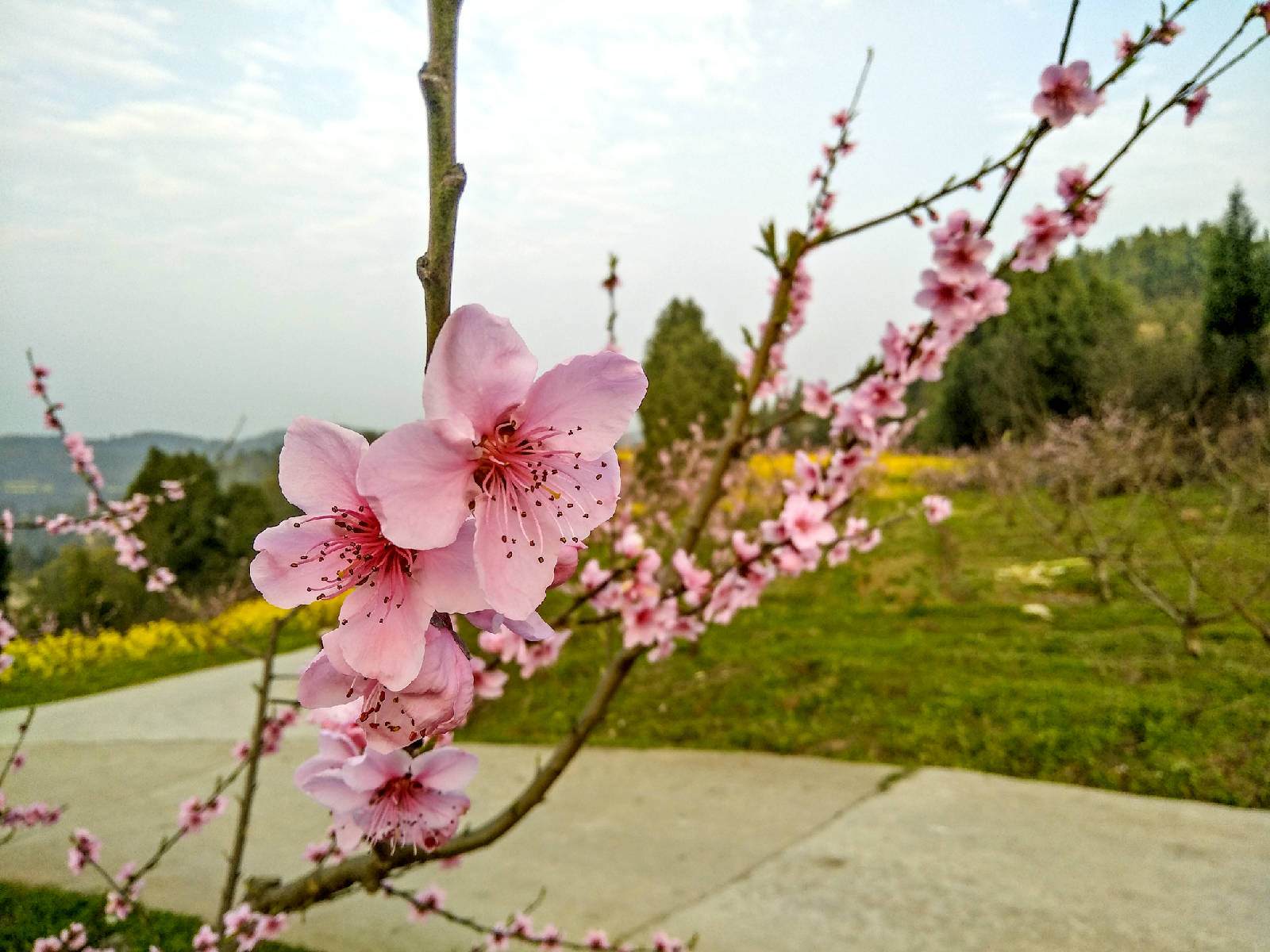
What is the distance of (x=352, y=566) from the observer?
503mm

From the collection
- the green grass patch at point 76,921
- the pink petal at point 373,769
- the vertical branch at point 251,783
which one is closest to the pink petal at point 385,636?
the pink petal at point 373,769

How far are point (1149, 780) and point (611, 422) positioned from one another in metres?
4.10

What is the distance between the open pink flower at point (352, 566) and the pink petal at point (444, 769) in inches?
12.8

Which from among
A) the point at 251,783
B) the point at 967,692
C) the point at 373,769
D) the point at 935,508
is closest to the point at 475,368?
the point at 373,769

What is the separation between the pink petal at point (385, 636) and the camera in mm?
452

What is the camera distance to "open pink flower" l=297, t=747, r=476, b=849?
2.49ft

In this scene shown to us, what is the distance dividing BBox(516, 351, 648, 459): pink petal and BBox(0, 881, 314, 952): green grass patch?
9.92 feet

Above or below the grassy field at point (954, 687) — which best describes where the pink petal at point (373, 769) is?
above

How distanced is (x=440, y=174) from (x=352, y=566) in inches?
9.9

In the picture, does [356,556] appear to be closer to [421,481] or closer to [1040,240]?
[421,481]

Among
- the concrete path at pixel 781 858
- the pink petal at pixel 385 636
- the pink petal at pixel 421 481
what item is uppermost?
the pink petal at pixel 421 481

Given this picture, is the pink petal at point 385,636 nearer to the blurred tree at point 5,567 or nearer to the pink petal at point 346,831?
the pink petal at point 346,831

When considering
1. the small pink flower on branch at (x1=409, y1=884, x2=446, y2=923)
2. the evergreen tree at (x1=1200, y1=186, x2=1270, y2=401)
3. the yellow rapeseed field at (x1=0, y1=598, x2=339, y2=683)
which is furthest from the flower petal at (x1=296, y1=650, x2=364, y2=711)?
the evergreen tree at (x1=1200, y1=186, x2=1270, y2=401)

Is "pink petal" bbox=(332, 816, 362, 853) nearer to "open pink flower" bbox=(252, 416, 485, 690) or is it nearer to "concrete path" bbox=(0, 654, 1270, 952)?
"open pink flower" bbox=(252, 416, 485, 690)
